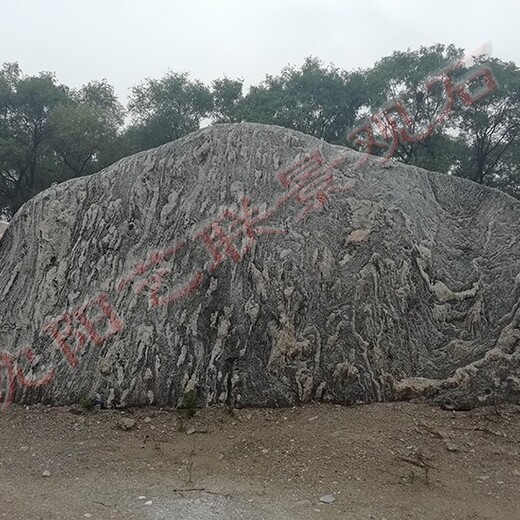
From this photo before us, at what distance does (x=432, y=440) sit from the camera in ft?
14.7

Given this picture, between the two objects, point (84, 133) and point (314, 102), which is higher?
point (314, 102)

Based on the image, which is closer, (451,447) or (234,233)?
(451,447)

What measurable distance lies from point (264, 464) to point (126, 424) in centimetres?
140

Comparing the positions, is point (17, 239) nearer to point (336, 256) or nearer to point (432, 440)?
point (336, 256)

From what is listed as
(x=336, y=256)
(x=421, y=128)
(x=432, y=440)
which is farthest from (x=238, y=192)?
(x=421, y=128)

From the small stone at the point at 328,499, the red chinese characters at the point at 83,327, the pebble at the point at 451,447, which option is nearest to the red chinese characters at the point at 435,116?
the red chinese characters at the point at 83,327

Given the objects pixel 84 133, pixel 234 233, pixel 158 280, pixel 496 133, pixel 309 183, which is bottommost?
pixel 158 280

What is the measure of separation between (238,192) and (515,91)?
42.8ft

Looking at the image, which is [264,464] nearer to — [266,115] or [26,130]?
[266,115]

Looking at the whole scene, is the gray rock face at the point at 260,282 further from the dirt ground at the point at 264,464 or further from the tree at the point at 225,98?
the tree at the point at 225,98

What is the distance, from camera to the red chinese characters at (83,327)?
5.62 meters

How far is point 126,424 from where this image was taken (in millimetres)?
4875

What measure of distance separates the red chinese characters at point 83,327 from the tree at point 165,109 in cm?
1315

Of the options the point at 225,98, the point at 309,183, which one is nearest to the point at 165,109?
the point at 225,98
